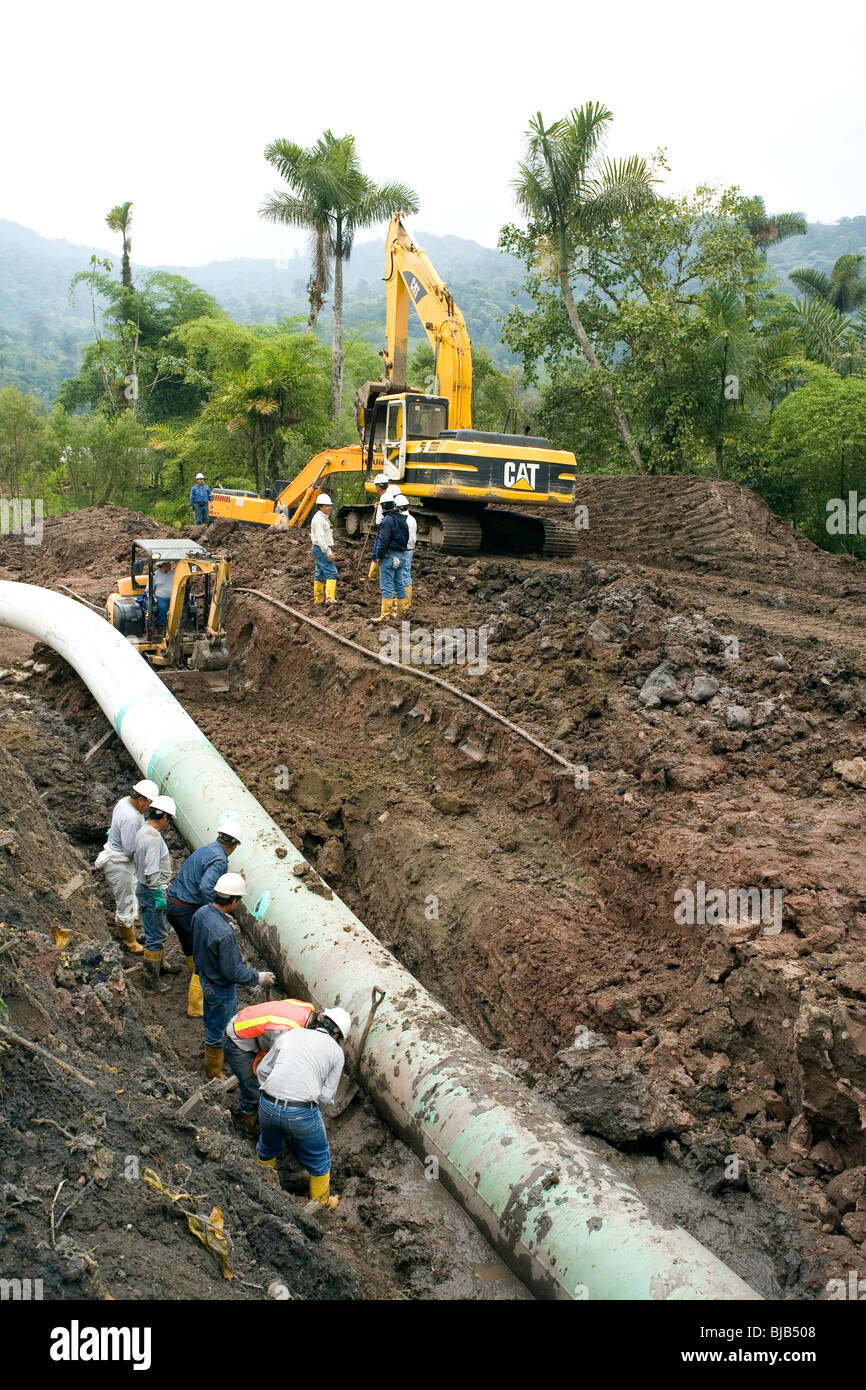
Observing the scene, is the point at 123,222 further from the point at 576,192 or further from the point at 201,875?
the point at 201,875

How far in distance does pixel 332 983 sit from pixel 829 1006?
3014 millimetres

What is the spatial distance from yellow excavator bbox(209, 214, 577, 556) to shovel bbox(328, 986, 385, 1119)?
893 centimetres

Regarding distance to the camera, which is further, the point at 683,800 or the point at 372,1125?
the point at 683,800

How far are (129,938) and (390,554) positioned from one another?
5.79 meters

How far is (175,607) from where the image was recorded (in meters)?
12.3

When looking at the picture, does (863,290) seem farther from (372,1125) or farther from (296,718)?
(372,1125)

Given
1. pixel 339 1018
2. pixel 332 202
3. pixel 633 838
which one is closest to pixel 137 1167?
pixel 339 1018

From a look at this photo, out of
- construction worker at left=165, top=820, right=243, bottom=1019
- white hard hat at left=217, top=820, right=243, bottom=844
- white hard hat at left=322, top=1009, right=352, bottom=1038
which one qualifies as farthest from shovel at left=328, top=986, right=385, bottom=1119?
white hard hat at left=217, top=820, right=243, bottom=844

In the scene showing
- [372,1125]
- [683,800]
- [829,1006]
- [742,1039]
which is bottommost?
[372,1125]

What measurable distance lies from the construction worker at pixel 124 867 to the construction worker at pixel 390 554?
506 centimetres

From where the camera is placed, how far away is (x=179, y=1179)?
450 cm

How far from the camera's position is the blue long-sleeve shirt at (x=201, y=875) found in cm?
704

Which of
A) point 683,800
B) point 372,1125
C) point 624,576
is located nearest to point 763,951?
point 683,800
